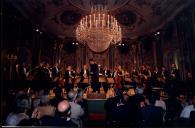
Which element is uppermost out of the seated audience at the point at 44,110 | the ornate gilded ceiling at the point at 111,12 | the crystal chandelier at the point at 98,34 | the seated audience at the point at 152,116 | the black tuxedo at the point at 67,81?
the ornate gilded ceiling at the point at 111,12

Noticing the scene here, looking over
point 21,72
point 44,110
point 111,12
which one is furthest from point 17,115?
point 111,12

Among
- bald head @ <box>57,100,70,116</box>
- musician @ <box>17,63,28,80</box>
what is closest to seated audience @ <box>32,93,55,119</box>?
bald head @ <box>57,100,70,116</box>

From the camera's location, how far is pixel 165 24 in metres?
18.6

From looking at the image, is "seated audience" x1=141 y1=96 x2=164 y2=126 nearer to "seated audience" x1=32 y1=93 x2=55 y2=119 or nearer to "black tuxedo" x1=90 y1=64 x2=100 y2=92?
"seated audience" x1=32 y1=93 x2=55 y2=119

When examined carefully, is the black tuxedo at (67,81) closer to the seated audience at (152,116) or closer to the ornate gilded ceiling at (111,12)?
the ornate gilded ceiling at (111,12)

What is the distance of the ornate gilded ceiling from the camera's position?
666 inches

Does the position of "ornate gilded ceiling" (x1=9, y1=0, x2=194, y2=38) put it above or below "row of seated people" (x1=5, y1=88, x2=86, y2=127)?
above

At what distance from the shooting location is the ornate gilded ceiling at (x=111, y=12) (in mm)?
16911

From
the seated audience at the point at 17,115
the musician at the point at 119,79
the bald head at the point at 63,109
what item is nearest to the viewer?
the bald head at the point at 63,109

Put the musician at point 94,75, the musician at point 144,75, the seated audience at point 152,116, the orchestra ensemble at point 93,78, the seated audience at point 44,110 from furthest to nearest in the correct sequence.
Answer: the musician at point 144,75, the orchestra ensemble at point 93,78, the musician at point 94,75, the seated audience at point 152,116, the seated audience at point 44,110

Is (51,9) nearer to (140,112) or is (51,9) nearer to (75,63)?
(75,63)

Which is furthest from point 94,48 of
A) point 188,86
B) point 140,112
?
point 140,112

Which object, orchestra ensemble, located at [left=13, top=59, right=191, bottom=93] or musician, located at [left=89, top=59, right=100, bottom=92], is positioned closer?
musician, located at [left=89, top=59, right=100, bottom=92]

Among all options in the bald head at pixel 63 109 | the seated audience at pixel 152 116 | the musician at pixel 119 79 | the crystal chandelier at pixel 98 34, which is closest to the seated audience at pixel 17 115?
the bald head at pixel 63 109
